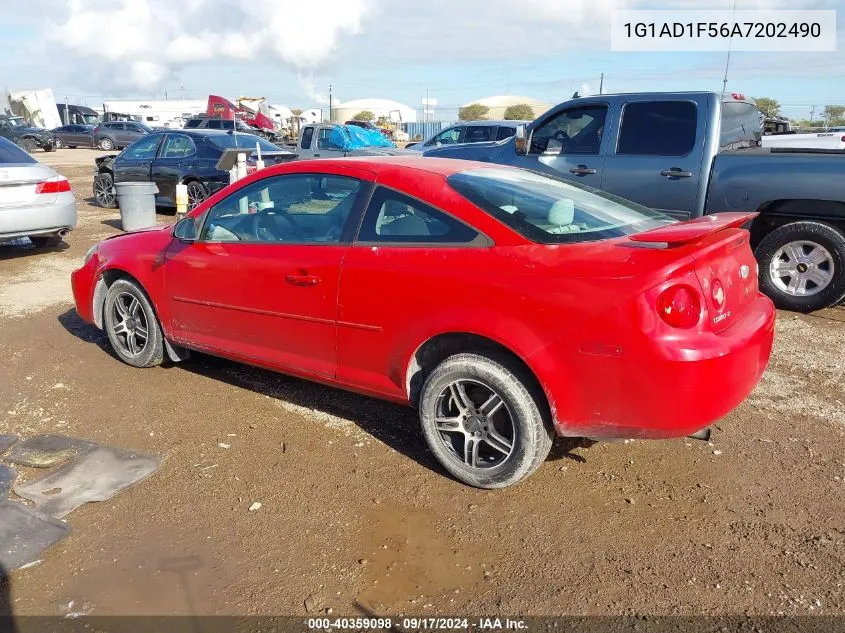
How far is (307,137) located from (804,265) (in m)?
12.7

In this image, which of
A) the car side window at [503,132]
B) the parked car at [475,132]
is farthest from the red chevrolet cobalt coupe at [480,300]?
the car side window at [503,132]

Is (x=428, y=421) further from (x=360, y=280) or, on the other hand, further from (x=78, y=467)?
(x=78, y=467)

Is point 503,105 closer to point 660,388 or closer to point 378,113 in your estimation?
point 378,113

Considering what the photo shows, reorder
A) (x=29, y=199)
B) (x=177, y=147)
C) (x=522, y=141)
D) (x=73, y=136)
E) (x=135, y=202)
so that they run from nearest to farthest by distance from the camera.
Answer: (x=522, y=141)
(x=29, y=199)
(x=135, y=202)
(x=177, y=147)
(x=73, y=136)

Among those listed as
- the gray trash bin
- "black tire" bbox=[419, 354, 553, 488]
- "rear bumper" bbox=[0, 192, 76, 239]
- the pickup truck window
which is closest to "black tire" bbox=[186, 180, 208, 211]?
the gray trash bin

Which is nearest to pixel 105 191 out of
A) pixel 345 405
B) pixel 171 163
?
pixel 171 163

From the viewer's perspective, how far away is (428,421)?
3.43m

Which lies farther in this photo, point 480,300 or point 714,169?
point 714,169

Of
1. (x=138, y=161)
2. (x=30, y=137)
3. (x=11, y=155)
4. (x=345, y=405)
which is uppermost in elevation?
(x=11, y=155)

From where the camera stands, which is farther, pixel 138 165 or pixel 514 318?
pixel 138 165

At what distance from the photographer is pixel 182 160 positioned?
1206cm

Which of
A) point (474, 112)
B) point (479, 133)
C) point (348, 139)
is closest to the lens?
point (348, 139)

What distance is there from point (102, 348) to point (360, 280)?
9.87 feet

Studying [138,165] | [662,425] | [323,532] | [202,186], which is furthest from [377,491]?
[138,165]
